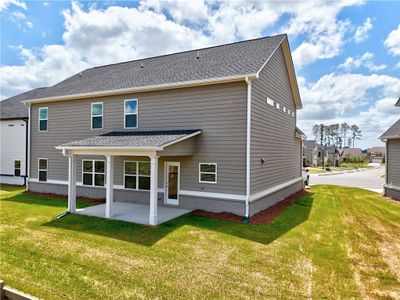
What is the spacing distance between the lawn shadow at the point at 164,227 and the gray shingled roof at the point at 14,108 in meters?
14.0

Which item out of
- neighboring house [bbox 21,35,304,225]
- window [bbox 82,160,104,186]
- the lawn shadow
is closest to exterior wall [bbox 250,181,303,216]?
neighboring house [bbox 21,35,304,225]

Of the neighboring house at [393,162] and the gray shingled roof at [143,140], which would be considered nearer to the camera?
the gray shingled roof at [143,140]

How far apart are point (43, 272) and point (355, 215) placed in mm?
12165

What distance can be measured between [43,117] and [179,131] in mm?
10166

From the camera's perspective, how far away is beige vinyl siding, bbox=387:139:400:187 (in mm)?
16109

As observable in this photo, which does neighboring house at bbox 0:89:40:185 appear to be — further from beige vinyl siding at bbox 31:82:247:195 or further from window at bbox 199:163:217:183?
window at bbox 199:163:217:183

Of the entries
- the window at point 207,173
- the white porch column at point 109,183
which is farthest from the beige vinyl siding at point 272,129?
the white porch column at point 109,183

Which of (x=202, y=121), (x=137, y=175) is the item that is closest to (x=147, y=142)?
(x=202, y=121)

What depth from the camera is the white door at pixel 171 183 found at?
12039 mm

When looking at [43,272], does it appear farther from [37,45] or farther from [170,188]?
[37,45]

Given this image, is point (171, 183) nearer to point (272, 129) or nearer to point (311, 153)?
point (272, 129)

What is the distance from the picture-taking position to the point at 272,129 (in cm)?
1326

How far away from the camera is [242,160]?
10516 millimetres

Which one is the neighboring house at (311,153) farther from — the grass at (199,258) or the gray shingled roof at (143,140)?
the gray shingled roof at (143,140)
